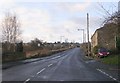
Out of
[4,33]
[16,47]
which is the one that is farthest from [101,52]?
[4,33]

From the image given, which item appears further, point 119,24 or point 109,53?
point 109,53

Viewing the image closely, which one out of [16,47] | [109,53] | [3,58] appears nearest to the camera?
[3,58]

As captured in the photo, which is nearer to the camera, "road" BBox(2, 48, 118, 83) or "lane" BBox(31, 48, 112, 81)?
"lane" BBox(31, 48, 112, 81)

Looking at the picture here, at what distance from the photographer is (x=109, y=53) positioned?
53688mm

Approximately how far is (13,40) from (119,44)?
23.7 metres

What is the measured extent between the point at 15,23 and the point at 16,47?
10669mm

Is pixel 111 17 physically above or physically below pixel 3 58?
above

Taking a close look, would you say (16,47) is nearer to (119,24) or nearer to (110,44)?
(110,44)

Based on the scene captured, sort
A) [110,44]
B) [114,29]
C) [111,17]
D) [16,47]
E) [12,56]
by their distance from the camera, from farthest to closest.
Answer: [110,44]
[16,47]
[12,56]
[114,29]
[111,17]

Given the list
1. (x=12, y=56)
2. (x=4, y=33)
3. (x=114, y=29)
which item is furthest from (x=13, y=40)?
(x=114, y=29)

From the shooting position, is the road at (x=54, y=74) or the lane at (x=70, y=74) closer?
the lane at (x=70, y=74)

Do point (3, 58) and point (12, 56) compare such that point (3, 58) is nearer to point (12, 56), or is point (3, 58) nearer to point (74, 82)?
point (12, 56)

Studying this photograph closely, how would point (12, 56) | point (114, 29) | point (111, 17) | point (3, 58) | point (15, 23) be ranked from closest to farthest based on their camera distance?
point (111, 17) → point (114, 29) → point (3, 58) → point (12, 56) → point (15, 23)

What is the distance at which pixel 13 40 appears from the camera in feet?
217
